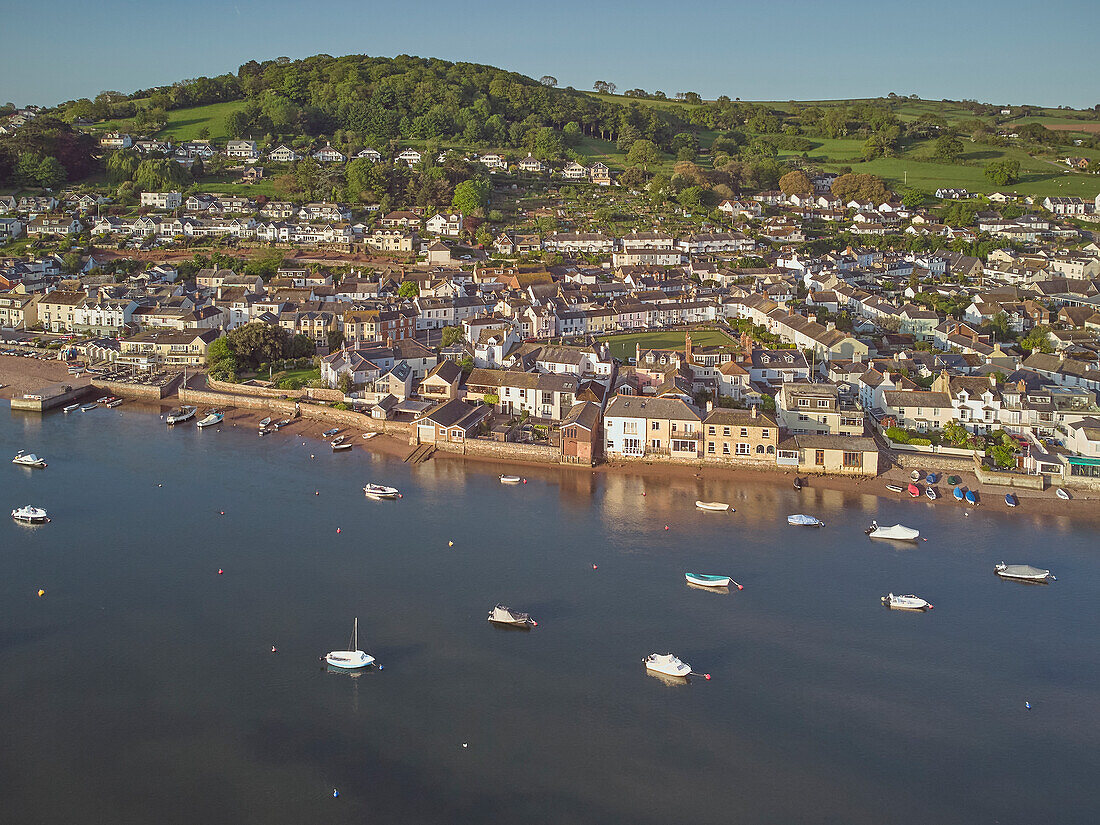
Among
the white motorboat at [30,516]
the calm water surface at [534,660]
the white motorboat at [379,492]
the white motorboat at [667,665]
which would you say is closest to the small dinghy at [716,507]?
the calm water surface at [534,660]

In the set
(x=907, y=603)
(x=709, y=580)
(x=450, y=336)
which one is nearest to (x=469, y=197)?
(x=450, y=336)


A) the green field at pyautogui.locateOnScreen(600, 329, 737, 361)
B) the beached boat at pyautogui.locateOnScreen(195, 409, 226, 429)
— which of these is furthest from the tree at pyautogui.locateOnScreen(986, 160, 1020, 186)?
the beached boat at pyautogui.locateOnScreen(195, 409, 226, 429)

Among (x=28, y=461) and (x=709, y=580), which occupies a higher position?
(x=28, y=461)

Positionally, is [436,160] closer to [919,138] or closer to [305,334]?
[305,334]

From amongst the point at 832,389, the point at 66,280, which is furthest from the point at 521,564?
the point at 66,280

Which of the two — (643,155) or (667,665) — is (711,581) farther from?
(643,155)

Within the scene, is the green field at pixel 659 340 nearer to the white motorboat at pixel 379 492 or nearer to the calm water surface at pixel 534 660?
the calm water surface at pixel 534 660
